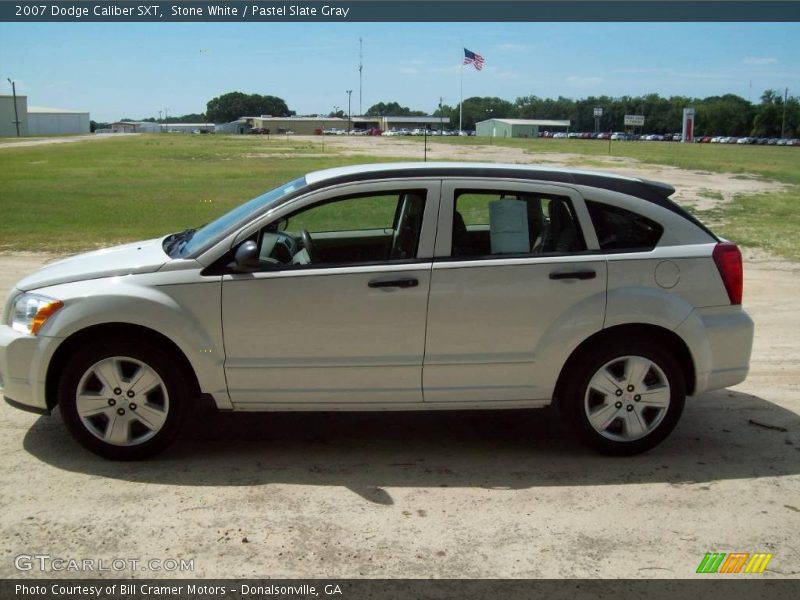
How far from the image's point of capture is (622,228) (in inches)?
197

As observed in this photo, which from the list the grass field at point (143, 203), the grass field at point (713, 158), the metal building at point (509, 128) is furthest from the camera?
the metal building at point (509, 128)

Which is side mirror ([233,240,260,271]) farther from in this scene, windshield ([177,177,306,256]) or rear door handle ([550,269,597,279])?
rear door handle ([550,269,597,279])

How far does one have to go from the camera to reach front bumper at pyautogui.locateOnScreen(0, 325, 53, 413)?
4.69m

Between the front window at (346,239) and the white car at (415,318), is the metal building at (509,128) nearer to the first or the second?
the front window at (346,239)

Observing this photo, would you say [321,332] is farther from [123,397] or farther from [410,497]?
[123,397]

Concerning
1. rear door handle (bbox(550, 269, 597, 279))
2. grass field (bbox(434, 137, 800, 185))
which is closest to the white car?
rear door handle (bbox(550, 269, 597, 279))

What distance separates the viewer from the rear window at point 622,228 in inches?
195

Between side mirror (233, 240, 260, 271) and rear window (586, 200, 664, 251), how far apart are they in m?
2.00

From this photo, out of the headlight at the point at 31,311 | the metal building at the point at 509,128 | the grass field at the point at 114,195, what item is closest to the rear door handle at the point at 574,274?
the headlight at the point at 31,311

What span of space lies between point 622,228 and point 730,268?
679 mm

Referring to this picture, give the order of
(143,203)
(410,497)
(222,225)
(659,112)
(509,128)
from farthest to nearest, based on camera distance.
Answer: (659,112) → (509,128) → (143,203) → (222,225) → (410,497)

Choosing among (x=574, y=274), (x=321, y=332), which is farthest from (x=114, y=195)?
(x=574, y=274)

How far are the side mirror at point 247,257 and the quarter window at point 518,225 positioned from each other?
1169mm

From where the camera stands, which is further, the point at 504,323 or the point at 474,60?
the point at 474,60
